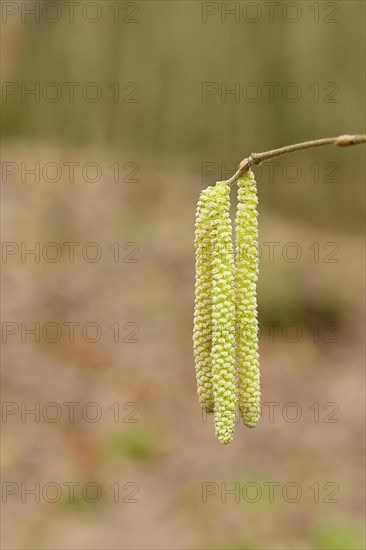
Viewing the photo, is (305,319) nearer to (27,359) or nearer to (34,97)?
(27,359)

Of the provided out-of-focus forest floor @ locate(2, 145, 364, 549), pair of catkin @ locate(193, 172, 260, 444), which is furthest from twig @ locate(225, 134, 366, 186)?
out-of-focus forest floor @ locate(2, 145, 364, 549)

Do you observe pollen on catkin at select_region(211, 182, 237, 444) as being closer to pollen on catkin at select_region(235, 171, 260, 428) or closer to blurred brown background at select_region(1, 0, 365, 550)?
pollen on catkin at select_region(235, 171, 260, 428)

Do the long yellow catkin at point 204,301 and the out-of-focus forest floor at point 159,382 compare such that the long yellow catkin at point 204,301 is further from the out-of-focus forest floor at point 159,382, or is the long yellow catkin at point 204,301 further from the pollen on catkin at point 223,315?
the out-of-focus forest floor at point 159,382

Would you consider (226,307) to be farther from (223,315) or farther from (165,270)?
(165,270)

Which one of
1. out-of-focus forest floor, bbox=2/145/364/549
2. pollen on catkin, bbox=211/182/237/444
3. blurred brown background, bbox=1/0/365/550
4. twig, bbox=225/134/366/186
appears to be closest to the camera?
twig, bbox=225/134/366/186

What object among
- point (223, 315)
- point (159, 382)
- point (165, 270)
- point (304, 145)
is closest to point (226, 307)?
point (223, 315)

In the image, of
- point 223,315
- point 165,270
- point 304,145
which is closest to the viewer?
point 304,145

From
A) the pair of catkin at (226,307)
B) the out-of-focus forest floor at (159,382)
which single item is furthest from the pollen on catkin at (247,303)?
the out-of-focus forest floor at (159,382)
